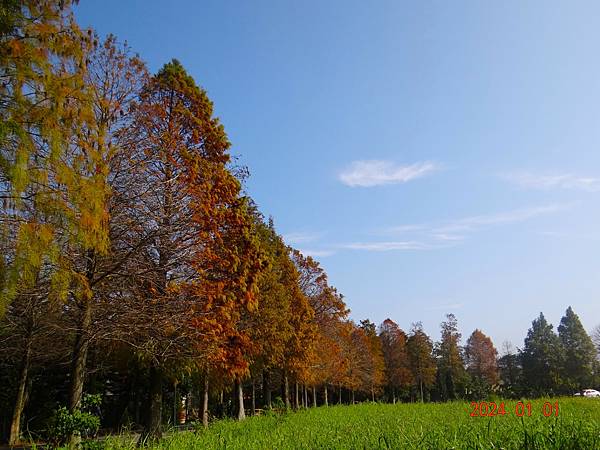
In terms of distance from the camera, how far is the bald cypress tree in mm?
50688

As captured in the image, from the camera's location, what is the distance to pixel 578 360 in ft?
169

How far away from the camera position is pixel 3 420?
952 inches

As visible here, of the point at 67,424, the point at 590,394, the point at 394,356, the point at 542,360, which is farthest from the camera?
the point at 394,356

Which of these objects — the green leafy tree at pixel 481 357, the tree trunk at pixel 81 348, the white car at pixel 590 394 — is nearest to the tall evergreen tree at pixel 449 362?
the green leafy tree at pixel 481 357

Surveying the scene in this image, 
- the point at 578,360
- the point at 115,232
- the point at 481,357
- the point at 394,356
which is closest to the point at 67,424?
the point at 115,232

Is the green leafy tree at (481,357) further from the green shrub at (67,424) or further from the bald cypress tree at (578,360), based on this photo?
the green shrub at (67,424)

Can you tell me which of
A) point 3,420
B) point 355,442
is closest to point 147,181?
point 355,442

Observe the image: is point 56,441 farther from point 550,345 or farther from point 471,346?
point 471,346

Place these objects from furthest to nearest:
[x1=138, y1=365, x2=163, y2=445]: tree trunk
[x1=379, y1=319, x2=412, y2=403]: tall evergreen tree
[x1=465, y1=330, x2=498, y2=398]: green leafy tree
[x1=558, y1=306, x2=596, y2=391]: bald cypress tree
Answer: [x1=465, y1=330, x2=498, y2=398]: green leafy tree → [x1=379, y1=319, x2=412, y2=403]: tall evergreen tree → [x1=558, y1=306, x2=596, y2=391]: bald cypress tree → [x1=138, y1=365, x2=163, y2=445]: tree trunk

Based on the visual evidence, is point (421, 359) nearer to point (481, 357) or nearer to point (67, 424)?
point (481, 357)

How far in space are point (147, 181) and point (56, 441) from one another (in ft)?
17.2

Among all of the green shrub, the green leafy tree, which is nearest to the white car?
the green shrub

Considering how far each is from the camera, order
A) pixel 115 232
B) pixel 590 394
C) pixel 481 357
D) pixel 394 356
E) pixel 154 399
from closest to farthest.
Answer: pixel 115 232 → pixel 154 399 → pixel 590 394 → pixel 394 356 → pixel 481 357

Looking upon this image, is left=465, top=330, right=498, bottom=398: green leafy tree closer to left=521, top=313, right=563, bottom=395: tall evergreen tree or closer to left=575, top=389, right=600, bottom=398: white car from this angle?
left=521, top=313, right=563, bottom=395: tall evergreen tree
